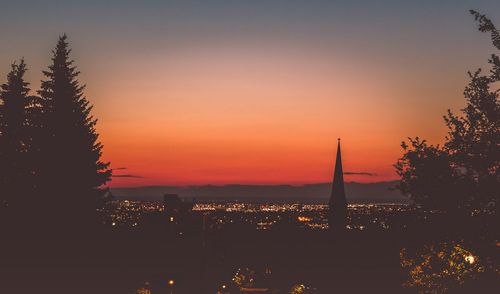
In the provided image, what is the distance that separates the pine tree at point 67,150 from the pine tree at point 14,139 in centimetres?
97

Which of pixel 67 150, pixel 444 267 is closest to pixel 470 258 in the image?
pixel 444 267

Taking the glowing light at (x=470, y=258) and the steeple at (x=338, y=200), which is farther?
the steeple at (x=338, y=200)

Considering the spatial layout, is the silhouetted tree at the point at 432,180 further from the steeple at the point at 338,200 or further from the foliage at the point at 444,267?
the steeple at the point at 338,200

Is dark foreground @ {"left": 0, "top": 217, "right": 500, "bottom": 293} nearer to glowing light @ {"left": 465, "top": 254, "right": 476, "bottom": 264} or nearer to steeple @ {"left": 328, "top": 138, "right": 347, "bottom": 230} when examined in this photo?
glowing light @ {"left": 465, "top": 254, "right": 476, "bottom": 264}

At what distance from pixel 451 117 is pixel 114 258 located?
114 ft

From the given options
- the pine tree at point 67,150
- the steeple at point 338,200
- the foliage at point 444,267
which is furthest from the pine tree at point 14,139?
the steeple at point 338,200

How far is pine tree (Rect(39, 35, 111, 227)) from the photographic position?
3362 cm

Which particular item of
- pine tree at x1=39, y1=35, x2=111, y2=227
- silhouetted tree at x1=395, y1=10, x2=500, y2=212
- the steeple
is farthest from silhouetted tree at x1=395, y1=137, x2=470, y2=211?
the steeple

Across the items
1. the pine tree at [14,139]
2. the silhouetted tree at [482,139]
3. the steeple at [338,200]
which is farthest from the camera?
the steeple at [338,200]

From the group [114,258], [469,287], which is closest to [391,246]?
[114,258]

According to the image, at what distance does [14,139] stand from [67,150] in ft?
9.51

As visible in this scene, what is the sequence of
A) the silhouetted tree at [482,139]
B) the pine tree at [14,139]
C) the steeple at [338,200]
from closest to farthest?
the silhouetted tree at [482,139]
the pine tree at [14,139]
the steeple at [338,200]

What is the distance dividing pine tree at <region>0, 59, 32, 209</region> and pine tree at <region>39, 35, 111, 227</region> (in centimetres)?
97

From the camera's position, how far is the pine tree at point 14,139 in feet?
107
